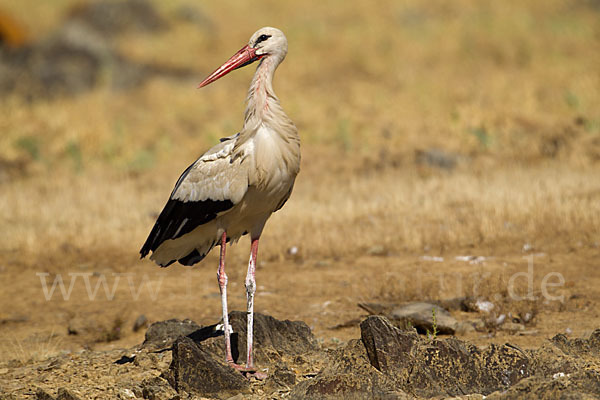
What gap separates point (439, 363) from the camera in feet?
18.1

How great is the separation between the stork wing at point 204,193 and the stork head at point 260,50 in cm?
63

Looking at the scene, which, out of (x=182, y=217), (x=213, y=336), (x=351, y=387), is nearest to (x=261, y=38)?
(x=182, y=217)

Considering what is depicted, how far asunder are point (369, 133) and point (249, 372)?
1113 centimetres

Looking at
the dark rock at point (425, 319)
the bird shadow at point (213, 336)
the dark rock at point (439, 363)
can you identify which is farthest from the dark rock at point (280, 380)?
the dark rock at point (425, 319)

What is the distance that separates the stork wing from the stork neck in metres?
0.35

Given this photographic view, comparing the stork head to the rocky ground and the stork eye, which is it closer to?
the stork eye

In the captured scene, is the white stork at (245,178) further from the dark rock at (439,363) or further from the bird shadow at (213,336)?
the dark rock at (439,363)

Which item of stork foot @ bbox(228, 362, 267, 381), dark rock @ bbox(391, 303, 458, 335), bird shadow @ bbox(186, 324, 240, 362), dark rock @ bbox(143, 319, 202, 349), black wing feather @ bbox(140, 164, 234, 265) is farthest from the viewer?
dark rock @ bbox(391, 303, 458, 335)

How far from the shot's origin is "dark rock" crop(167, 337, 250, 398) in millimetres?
5707

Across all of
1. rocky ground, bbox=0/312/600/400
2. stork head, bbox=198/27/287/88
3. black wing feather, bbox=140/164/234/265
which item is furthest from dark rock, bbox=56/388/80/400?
stork head, bbox=198/27/287/88

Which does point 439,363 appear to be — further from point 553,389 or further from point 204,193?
point 204,193

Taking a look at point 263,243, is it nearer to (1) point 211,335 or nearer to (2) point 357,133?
(1) point 211,335

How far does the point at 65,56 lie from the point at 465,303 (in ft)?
55.4

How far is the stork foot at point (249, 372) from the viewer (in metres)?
6.08
